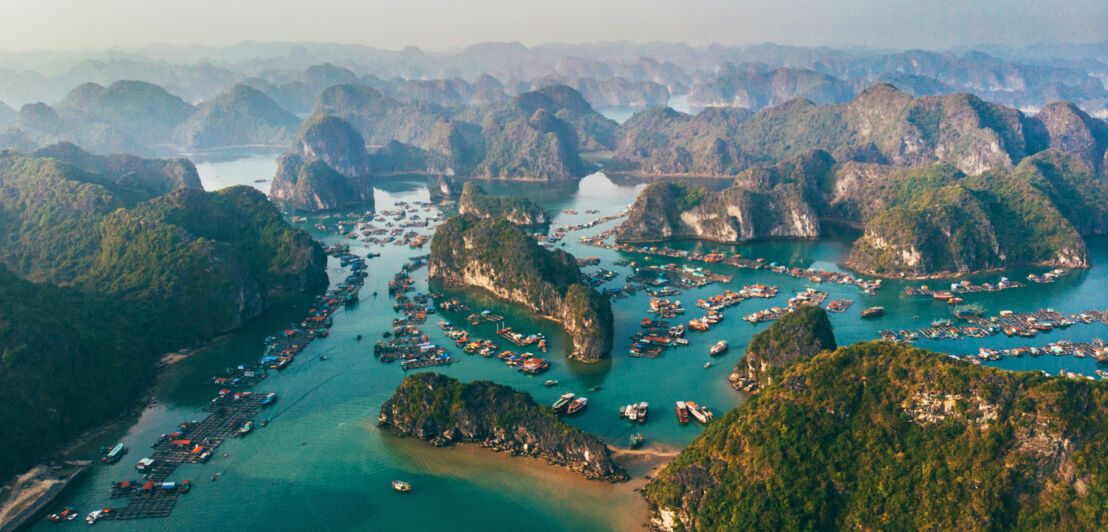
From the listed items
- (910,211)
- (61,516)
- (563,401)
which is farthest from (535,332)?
(910,211)

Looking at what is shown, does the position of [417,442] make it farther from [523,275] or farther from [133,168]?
[133,168]

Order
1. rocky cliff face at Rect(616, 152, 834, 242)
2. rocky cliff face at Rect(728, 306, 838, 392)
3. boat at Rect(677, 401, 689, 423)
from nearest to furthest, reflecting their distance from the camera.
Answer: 1. boat at Rect(677, 401, 689, 423)
2. rocky cliff face at Rect(728, 306, 838, 392)
3. rocky cliff face at Rect(616, 152, 834, 242)

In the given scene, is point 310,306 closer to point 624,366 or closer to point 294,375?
point 294,375

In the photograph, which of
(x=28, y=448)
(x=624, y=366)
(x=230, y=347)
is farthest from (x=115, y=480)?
(x=624, y=366)

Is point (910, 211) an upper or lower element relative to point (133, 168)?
lower

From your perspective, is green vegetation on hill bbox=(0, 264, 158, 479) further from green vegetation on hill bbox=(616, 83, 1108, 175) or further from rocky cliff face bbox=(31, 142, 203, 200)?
green vegetation on hill bbox=(616, 83, 1108, 175)

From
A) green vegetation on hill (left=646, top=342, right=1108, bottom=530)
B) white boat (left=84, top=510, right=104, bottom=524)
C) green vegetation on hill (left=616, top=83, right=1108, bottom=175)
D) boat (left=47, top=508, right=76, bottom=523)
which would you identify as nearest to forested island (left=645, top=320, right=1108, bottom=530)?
green vegetation on hill (left=646, top=342, right=1108, bottom=530)
